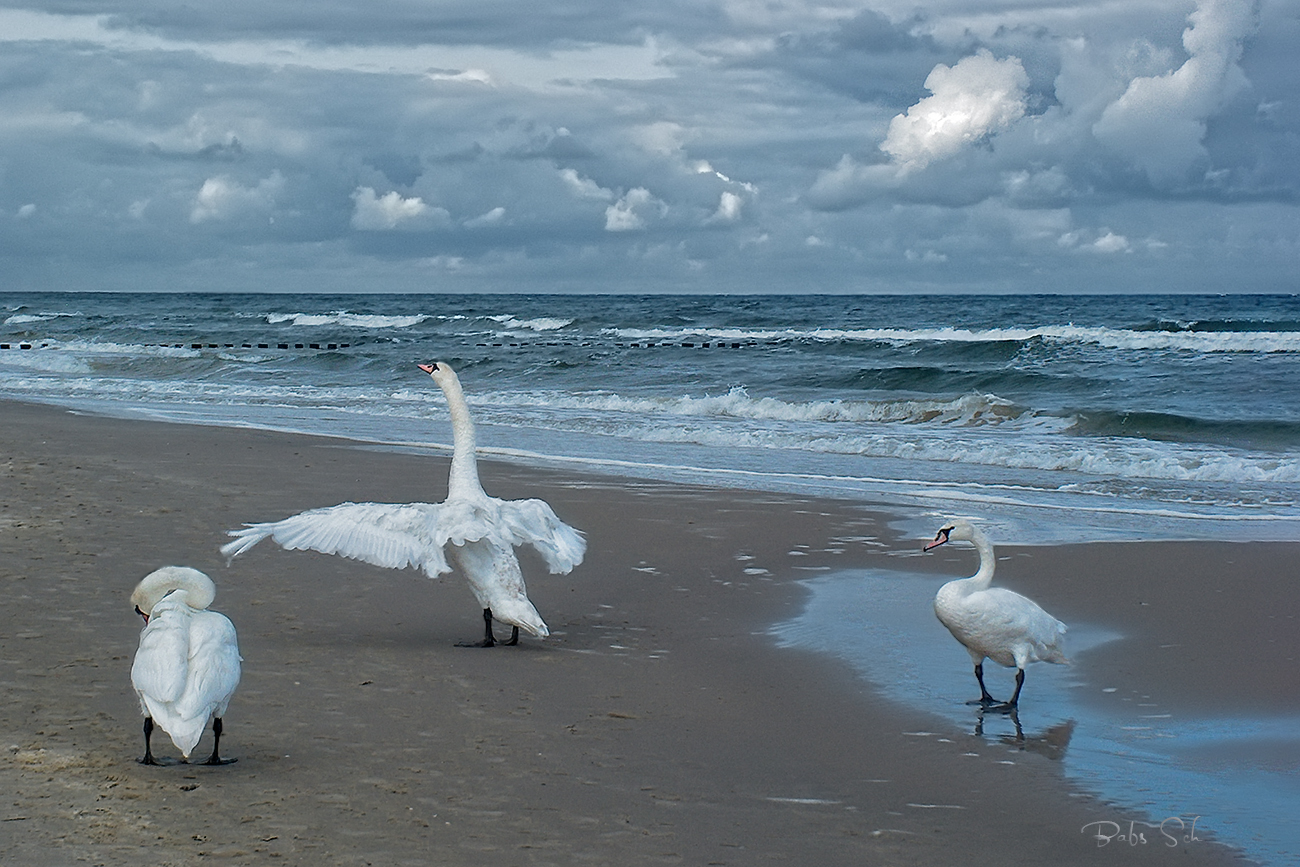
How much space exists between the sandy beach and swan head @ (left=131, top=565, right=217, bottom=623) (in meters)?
0.50

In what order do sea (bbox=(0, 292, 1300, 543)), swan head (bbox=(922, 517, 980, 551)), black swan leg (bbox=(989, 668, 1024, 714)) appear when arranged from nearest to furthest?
black swan leg (bbox=(989, 668, 1024, 714)) < swan head (bbox=(922, 517, 980, 551)) < sea (bbox=(0, 292, 1300, 543))

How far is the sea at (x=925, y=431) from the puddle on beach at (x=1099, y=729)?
0.02m

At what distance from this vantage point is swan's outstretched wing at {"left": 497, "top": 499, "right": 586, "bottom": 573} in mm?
6633

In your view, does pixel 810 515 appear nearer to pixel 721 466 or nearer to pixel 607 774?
pixel 721 466

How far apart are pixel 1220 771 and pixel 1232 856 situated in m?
0.86

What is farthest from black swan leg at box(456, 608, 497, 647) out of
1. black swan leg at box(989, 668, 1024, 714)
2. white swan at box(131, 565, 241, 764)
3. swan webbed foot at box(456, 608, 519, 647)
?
black swan leg at box(989, 668, 1024, 714)

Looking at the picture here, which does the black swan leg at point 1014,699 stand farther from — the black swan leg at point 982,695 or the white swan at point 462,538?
the white swan at point 462,538

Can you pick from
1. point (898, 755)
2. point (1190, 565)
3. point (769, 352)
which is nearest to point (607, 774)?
point (898, 755)

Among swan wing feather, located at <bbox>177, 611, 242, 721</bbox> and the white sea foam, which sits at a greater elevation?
swan wing feather, located at <bbox>177, 611, 242, 721</bbox>

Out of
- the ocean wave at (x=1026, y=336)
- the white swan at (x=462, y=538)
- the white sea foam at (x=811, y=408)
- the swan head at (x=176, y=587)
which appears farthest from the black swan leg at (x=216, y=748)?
the ocean wave at (x=1026, y=336)

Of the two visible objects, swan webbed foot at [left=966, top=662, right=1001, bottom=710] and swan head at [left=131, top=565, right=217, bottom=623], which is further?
swan webbed foot at [left=966, top=662, right=1001, bottom=710]

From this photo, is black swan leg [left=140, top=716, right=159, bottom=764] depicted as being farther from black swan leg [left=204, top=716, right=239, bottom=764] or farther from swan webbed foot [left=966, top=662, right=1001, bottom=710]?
swan webbed foot [left=966, top=662, right=1001, bottom=710]
